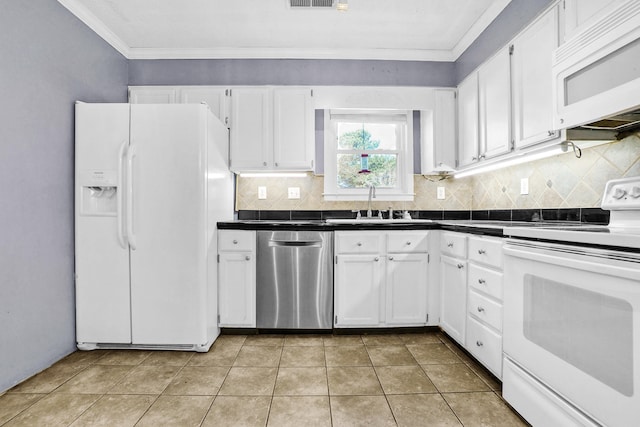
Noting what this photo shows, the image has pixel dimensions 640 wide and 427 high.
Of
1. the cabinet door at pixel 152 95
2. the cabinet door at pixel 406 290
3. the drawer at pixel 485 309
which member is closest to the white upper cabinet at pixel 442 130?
the cabinet door at pixel 406 290

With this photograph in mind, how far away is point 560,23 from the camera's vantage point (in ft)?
5.58

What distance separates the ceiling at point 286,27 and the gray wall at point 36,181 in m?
Result: 0.41

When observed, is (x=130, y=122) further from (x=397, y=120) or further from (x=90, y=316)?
(x=397, y=120)

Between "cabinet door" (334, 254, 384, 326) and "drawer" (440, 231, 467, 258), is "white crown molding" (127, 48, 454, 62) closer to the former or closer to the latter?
"drawer" (440, 231, 467, 258)

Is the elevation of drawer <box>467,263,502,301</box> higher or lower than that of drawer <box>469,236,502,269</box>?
lower

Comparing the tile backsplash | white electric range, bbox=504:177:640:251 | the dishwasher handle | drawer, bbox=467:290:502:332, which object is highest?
the tile backsplash

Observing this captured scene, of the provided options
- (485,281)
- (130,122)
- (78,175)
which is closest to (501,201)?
(485,281)

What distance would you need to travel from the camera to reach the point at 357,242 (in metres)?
2.50

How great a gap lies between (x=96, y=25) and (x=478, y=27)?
3.10 metres

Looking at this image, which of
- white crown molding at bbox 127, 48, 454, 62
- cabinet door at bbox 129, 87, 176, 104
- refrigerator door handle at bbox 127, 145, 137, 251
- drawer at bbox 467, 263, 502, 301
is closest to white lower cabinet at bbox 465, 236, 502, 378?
drawer at bbox 467, 263, 502, 301

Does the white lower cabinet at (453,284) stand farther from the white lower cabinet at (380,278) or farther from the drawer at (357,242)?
the drawer at (357,242)

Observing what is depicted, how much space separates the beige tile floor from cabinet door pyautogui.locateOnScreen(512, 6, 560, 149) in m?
1.49

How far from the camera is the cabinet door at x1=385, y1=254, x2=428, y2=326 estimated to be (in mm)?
2512

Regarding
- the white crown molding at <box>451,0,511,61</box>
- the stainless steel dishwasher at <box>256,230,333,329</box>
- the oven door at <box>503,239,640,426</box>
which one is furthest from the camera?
the stainless steel dishwasher at <box>256,230,333,329</box>
